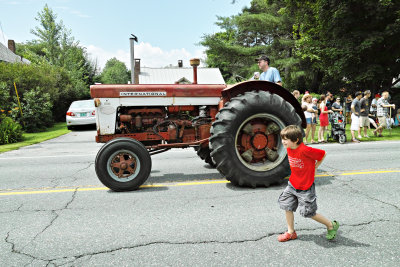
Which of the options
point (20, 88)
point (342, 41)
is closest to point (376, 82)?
point (342, 41)

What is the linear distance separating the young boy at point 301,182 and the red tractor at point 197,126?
5.33 ft

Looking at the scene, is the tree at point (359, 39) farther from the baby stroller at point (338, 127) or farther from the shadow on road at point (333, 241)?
the shadow on road at point (333, 241)

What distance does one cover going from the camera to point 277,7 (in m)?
27.2

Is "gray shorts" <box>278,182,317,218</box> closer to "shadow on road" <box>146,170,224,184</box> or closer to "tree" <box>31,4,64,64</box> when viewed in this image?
"shadow on road" <box>146,170,224,184</box>

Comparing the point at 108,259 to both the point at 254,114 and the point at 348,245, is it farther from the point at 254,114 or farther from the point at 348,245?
the point at 254,114

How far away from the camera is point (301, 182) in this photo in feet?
9.39

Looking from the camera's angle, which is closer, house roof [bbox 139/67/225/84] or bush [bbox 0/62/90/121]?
bush [bbox 0/62/90/121]

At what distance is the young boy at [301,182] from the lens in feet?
9.31

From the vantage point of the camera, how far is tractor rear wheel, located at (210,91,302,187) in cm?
450

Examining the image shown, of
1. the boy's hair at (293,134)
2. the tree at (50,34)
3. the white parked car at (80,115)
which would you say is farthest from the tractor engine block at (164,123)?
the tree at (50,34)

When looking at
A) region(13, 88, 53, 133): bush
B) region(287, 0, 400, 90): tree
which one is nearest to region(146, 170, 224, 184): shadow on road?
region(287, 0, 400, 90): tree

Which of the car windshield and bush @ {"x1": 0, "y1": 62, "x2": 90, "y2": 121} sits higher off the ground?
bush @ {"x1": 0, "y1": 62, "x2": 90, "y2": 121}

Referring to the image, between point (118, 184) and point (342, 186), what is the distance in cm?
347

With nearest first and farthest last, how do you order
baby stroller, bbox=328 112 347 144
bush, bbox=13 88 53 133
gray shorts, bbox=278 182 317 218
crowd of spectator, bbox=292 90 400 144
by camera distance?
gray shorts, bbox=278 182 317 218 → baby stroller, bbox=328 112 347 144 → crowd of spectator, bbox=292 90 400 144 → bush, bbox=13 88 53 133
